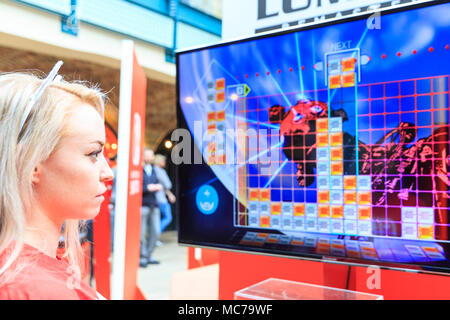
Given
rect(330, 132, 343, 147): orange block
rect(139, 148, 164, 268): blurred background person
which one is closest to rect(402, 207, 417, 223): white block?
rect(330, 132, 343, 147): orange block

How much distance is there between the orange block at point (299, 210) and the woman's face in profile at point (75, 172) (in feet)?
1.93

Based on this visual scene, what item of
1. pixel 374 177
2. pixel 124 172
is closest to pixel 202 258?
pixel 124 172

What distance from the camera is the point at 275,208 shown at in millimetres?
1065

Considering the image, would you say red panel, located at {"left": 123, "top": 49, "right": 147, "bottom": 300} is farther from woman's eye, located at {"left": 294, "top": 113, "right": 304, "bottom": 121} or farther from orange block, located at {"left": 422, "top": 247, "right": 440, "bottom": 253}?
orange block, located at {"left": 422, "top": 247, "right": 440, "bottom": 253}

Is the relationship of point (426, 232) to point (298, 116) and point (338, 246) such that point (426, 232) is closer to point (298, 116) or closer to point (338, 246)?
point (338, 246)

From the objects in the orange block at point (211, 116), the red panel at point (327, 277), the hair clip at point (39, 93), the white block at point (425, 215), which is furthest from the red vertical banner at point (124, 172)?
the white block at point (425, 215)

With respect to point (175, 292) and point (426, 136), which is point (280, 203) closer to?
point (426, 136)

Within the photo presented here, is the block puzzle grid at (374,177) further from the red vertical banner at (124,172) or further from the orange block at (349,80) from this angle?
the red vertical banner at (124,172)

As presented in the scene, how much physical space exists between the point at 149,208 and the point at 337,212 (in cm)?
398

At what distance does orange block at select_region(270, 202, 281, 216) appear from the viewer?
41.7 inches

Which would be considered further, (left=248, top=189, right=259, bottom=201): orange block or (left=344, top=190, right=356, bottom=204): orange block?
(left=248, top=189, right=259, bottom=201): orange block

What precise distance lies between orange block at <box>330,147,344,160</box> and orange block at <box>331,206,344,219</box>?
0.13 m

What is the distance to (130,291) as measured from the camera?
2236 mm

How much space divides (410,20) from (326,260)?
635 mm
